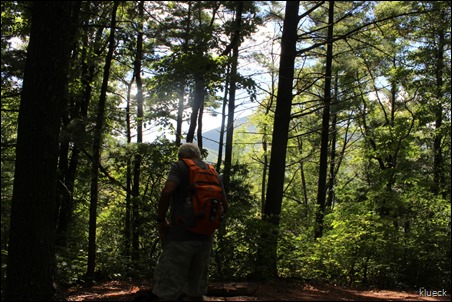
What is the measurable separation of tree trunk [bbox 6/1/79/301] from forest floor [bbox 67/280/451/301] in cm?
109

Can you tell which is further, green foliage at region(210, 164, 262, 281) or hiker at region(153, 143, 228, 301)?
green foliage at region(210, 164, 262, 281)

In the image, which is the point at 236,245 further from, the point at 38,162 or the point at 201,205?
the point at 38,162

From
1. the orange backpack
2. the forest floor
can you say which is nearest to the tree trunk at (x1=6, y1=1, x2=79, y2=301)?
the forest floor

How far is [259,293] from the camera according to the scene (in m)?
4.76

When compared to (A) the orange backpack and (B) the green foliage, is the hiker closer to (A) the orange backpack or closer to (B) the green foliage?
(A) the orange backpack

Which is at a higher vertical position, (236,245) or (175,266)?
(175,266)

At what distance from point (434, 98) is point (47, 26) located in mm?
14416

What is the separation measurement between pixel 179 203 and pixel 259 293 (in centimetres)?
208

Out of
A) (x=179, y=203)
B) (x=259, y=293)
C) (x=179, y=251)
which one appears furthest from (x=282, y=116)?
(x=179, y=251)

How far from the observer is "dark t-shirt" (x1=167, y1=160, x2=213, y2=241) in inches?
134

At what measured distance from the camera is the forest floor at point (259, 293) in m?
4.43

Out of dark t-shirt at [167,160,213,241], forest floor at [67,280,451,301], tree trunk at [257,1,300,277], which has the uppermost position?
tree trunk at [257,1,300,277]

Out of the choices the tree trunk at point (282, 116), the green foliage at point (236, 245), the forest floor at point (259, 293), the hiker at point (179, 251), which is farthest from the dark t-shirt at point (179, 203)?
the tree trunk at point (282, 116)

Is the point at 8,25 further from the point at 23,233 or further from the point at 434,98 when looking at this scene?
the point at 434,98
